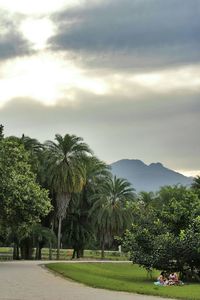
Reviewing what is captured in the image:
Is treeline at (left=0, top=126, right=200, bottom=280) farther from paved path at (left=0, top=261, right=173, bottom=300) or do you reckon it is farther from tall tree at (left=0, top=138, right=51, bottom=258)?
paved path at (left=0, top=261, right=173, bottom=300)

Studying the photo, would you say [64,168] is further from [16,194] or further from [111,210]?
[16,194]

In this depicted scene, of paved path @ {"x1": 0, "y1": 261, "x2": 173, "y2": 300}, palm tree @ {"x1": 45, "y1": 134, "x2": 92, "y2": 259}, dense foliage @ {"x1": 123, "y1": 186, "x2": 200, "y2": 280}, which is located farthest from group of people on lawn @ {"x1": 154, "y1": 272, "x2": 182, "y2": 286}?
palm tree @ {"x1": 45, "y1": 134, "x2": 92, "y2": 259}

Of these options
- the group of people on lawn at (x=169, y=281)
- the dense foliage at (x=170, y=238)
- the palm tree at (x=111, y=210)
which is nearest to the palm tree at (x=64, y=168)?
the palm tree at (x=111, y=210)

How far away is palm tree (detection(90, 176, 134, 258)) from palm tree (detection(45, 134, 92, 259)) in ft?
17.4

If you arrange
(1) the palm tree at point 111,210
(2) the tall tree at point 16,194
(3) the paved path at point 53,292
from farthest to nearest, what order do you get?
1. (1) the palm tree at point 111,210
2. (2) the tall tree at point 16,194
3. (3) the paved path at point 53,292

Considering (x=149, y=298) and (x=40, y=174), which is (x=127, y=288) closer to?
(x=149, y=298)

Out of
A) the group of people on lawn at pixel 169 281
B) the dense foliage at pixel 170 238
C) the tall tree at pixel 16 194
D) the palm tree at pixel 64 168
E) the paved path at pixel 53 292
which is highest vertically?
the palm tree at pixel 64 168

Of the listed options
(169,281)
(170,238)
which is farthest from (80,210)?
(169,281)

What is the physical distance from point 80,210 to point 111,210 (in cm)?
389

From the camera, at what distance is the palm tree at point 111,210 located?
66.6m

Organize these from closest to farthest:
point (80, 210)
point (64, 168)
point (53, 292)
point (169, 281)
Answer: point (53, 292) → point (169, 281) → point (64, 168) → point (80, 210)

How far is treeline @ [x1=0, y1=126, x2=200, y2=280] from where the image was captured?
2730cm

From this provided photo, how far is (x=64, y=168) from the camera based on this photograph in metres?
61.0

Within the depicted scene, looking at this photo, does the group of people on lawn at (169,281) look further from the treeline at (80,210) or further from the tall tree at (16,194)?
the tall tree at (16,194)
